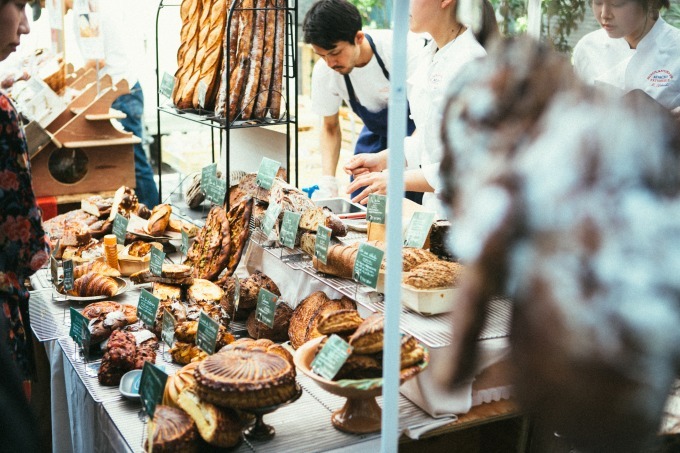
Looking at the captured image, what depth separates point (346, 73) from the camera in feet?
10.6

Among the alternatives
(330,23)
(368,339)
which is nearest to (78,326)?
(368,339)

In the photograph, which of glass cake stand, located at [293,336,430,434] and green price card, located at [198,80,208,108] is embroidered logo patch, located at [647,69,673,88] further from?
green price card, located at [198,80,208,108]

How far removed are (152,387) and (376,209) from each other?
752mm

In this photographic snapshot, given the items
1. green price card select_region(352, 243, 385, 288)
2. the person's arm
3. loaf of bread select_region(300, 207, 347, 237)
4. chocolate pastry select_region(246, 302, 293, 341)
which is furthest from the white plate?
the person's arm

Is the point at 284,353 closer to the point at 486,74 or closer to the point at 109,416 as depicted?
the point at 109,416

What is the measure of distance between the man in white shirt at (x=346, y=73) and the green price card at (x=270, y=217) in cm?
108

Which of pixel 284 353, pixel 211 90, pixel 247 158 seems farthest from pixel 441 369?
pixel 247 158

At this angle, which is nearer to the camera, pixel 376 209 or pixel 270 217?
pixel 376 209

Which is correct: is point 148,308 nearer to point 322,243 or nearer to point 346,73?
point 322,243

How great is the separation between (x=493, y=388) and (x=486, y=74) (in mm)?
296

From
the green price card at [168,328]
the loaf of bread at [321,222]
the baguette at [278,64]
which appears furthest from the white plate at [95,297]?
the baguette at [278,64]

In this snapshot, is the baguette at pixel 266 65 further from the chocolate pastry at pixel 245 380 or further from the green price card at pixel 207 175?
the chocolate pastry at pixel 245 380

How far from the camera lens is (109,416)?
157 cm

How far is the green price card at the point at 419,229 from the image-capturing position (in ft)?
5.71
